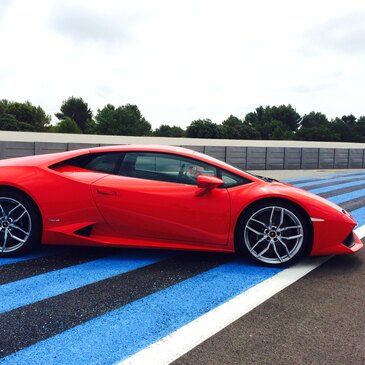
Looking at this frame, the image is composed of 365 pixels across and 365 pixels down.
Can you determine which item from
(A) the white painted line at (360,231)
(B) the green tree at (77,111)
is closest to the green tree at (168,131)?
(B) the green tree at (77,111)

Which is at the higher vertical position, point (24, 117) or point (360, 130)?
point (360, 130)

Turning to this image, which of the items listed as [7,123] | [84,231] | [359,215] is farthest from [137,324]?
[7,123]

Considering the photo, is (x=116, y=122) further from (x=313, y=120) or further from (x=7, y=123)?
(x=313, y=120)

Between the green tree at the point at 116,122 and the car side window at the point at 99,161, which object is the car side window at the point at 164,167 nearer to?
the car side window at the point at 99,161

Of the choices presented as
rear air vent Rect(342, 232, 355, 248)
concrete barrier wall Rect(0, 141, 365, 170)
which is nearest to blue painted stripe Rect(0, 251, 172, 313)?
rear air vent Rect(342, 232, 355, 248)

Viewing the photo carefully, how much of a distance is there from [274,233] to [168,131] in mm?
103161

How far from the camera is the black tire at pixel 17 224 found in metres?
3.92

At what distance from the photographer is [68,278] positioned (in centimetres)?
351

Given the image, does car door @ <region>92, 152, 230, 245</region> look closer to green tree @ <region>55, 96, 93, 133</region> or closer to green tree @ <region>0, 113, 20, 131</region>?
green tree @ <region>0, 113, 20, 131</region>

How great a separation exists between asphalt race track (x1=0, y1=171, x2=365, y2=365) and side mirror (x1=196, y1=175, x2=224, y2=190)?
2.79 ft

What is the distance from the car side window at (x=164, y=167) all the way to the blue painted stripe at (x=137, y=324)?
3.38ft

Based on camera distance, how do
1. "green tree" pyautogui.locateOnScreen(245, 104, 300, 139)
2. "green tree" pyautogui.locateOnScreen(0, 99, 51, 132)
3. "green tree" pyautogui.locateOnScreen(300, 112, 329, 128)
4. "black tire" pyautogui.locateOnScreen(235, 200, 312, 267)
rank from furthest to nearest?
"green tree" pyautogui.locateOnScreen(245, 104, 300, 139)
"green tree" pyautogui.locateOnScreen(300, 112, 329, 128)
"green tree" pyautogui.locateOnScreen(0, 99, 51, 132)
"black tire" pyautogui.locateOnScreen(235, 200, 312, 267)

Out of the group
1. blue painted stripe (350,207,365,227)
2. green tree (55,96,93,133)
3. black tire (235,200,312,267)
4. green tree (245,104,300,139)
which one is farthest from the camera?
green tree (245,104,300,139)

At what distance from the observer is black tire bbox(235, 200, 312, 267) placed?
3781 millimetres
